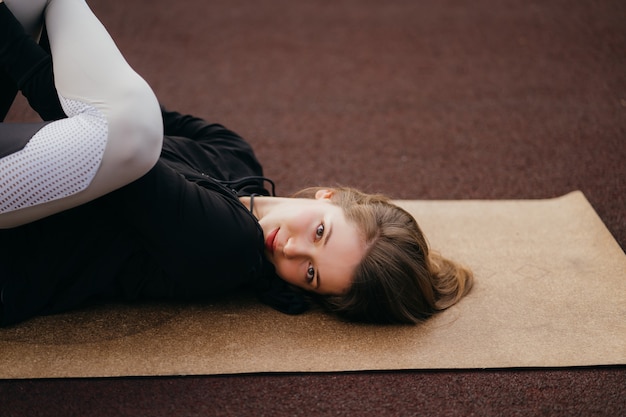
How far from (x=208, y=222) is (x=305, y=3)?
7.67 feet

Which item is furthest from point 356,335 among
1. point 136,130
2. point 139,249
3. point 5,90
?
point 5,90

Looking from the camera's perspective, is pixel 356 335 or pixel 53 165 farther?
pixel 356 335

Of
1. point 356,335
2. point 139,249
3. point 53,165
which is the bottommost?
point 356,335

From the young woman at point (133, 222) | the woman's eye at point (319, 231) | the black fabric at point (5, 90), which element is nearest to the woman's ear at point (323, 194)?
the young woman at point (133, 222)

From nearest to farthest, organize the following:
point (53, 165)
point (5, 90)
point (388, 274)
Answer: point (53, 165) → point (388, 274) → point (5, 90)

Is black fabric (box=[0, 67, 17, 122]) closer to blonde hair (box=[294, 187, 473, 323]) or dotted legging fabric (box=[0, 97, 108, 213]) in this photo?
dotted legging fabric (box=[0, 97, 108, 213])

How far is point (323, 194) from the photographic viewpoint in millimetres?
1506

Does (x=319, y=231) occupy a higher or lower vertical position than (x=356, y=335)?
higher

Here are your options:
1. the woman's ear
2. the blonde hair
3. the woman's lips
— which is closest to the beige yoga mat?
the blonde hair

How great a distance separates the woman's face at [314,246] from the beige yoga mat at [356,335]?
0.10 meters

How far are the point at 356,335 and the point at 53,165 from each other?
632 millimetres

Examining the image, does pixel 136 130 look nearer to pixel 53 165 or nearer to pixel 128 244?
pixel 53 165

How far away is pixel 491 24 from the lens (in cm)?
315

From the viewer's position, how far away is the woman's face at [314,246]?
1.32m
